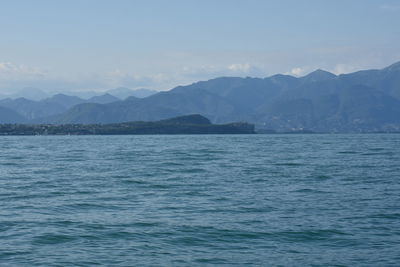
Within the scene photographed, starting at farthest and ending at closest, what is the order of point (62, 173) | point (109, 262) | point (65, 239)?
point (62, 173) → point (65, 239) → point (109, 262)

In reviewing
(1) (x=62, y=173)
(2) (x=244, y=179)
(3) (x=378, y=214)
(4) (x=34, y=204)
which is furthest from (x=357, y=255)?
(1) (x=62, y=173)

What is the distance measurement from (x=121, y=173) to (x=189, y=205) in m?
25.8

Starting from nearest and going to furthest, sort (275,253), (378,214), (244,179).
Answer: (275,253) < (378,214) < (244,179)

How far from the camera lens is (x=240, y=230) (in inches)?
1100

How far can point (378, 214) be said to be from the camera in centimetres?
3259

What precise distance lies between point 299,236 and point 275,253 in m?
3.33

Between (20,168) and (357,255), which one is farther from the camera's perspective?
(20,168)

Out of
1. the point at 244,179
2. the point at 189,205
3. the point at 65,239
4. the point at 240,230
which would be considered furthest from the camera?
the point at 244,179

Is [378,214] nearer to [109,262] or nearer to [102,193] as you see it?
[109,262]

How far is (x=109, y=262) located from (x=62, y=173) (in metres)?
39.4

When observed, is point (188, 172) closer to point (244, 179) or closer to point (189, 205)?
point (244, 179)

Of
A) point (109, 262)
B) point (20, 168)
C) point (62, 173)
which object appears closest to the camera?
point (109, 262)

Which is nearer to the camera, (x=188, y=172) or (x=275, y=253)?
(x=275, y=253)

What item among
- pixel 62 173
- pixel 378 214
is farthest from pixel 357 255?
pixel 62 173
